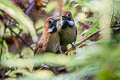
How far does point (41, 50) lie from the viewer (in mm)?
3287

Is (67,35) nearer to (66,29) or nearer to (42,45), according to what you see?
(66,29)

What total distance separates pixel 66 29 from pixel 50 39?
0.23 m

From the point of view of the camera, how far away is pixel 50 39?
3203 millimetres

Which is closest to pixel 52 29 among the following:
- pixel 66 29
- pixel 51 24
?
pixel 51 24

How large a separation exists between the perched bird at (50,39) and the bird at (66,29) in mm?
64

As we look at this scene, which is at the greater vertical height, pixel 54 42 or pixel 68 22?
pixel 68 22

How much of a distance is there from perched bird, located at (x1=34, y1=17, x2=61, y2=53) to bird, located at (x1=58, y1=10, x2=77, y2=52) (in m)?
0.06

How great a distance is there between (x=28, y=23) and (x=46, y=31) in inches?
108

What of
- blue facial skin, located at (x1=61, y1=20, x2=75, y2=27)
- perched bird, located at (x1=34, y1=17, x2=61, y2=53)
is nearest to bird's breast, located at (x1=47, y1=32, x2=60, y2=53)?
perched bird, located at (x1=34, y1=17, x2=61, y2=53)

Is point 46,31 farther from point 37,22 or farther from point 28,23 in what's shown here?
point 28,23

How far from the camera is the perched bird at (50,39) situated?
10.1ft

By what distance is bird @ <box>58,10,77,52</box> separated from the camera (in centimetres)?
310

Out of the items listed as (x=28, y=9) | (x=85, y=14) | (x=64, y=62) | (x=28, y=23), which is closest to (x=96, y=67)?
(x=64, y=62)

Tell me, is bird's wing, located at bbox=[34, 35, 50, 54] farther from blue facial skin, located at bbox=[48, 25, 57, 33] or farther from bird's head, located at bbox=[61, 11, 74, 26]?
bird's head, located at bbox=[61, 11, 74, 26]
